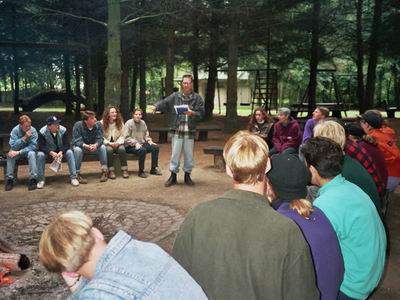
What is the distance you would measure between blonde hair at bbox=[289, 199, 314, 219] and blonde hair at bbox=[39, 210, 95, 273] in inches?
40.1

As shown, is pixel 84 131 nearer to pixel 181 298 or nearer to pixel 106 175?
pixel 106 175

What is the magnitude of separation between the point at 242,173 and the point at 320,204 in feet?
2.88

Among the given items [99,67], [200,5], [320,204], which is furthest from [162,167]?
[99,67]

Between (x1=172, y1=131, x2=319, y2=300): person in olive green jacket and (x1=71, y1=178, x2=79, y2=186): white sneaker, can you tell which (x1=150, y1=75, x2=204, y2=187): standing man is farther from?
(x1=172, y1=131, x2=319, y2=300): person in olive green jacket

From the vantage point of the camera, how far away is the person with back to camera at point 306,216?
2.18 metres

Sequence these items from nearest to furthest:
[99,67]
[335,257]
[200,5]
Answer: [335,257]
[200,5]
[99,67]

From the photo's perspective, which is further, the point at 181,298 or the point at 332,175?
the point at 332,175

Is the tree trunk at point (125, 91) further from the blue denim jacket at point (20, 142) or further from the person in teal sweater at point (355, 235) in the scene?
the person in teal sweater at point (355, 235)

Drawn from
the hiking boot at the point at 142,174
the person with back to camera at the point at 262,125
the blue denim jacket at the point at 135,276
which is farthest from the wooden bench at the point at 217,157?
the blue denim jacket at the point at 135,276

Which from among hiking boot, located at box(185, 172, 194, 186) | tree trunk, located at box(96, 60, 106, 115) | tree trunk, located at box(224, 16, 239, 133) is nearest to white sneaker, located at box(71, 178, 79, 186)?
hiking boot, located at box(185, 172, 194, 186)

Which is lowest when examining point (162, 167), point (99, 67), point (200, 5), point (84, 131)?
point (162, 167)

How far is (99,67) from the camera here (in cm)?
2097

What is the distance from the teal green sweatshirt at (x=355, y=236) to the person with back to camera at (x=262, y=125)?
609cm

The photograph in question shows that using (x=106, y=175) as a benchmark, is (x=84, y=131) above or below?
above
